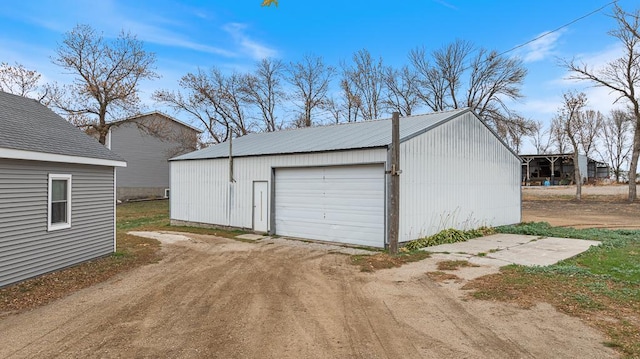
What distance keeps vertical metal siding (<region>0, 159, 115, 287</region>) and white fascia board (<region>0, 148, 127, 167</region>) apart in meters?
0.19

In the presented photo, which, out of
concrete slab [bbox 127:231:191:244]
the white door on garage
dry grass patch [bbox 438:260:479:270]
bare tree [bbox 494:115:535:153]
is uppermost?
bare tree [bbox 494:115:535:153]

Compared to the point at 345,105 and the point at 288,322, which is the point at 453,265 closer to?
the point at 288,322

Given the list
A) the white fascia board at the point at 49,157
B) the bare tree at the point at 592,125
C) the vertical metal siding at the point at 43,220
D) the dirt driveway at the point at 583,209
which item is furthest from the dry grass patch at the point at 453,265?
the bare tree at the point at 592,125

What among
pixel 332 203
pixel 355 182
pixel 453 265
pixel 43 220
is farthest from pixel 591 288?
pixel 43 220

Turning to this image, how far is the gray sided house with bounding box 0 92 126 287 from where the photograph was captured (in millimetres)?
7008

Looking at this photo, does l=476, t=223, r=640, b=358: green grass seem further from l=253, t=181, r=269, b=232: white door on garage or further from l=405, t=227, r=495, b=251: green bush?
l=253, t=181, r=269, b=232: white door on garage

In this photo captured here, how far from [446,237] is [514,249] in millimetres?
1997

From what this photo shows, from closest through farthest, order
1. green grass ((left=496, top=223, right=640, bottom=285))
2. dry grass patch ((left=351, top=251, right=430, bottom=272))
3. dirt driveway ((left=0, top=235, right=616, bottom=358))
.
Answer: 1. dirt driveway ((left=0, top=235, right=616, bottom=358))
2. green grass ((left=496, top=223, right=640, bottom=285))
3. dry grass patch ((left=351, top=251, right=430, bottom=272))

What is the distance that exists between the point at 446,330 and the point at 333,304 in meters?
1.73

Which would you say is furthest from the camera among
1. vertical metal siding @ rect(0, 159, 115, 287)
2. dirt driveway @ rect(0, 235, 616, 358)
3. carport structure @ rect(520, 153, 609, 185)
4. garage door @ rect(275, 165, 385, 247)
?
carport structure @ rect(520, 153, 609, 185)

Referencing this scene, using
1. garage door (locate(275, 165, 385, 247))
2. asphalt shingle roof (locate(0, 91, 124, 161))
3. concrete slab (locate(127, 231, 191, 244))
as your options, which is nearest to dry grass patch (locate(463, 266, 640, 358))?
garage door (locate(275, 165, 385, 247))

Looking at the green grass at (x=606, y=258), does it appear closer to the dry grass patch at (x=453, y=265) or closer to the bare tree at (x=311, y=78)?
the dry grass patch at (x=453, y=265)

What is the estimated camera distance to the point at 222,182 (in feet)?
51.2

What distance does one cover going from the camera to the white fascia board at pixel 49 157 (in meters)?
6.76
